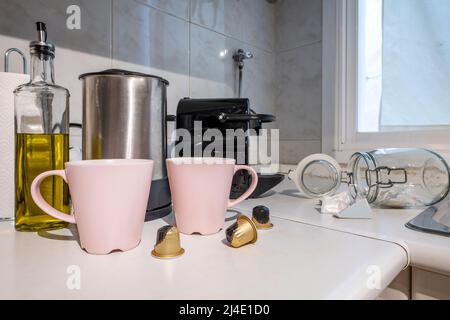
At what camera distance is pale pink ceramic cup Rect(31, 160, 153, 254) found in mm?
334

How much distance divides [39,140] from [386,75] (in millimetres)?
1129

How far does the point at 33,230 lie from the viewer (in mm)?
446

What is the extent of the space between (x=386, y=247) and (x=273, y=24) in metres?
1.20

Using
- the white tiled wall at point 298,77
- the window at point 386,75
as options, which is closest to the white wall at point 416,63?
the window at point 386,75

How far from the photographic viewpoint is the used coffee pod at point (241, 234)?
0.38m

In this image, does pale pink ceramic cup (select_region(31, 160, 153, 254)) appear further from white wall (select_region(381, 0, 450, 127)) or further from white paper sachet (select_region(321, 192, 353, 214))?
white wall (select_region(381, 0, 450, 127))

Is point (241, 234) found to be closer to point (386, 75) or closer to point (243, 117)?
point (243, 117)

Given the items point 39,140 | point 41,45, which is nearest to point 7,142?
point 39,140

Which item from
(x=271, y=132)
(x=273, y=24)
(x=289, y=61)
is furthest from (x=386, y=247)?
(x=273, y=24)

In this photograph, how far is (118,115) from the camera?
466mm

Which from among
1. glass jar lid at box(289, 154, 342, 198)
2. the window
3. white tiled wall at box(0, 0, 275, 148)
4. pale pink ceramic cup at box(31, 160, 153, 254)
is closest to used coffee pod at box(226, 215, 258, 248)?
pale pink ceramic cup at box(31, 160, 153, 254)

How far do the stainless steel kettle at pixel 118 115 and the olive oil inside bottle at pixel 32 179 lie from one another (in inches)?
2.2

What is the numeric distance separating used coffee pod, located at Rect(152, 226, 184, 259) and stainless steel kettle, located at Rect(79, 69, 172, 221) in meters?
0.15

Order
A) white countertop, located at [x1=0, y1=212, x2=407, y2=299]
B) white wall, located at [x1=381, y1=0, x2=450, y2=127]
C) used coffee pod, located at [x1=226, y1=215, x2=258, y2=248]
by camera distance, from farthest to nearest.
A: white wall, located at [x1=381, y1=0, x2=450, y2=127], used coffee pod, located at [x1=226, y1=215, x2=258, y2=248], white countertop, located at [x1=0, y1=212, x2=407, y2=299]
